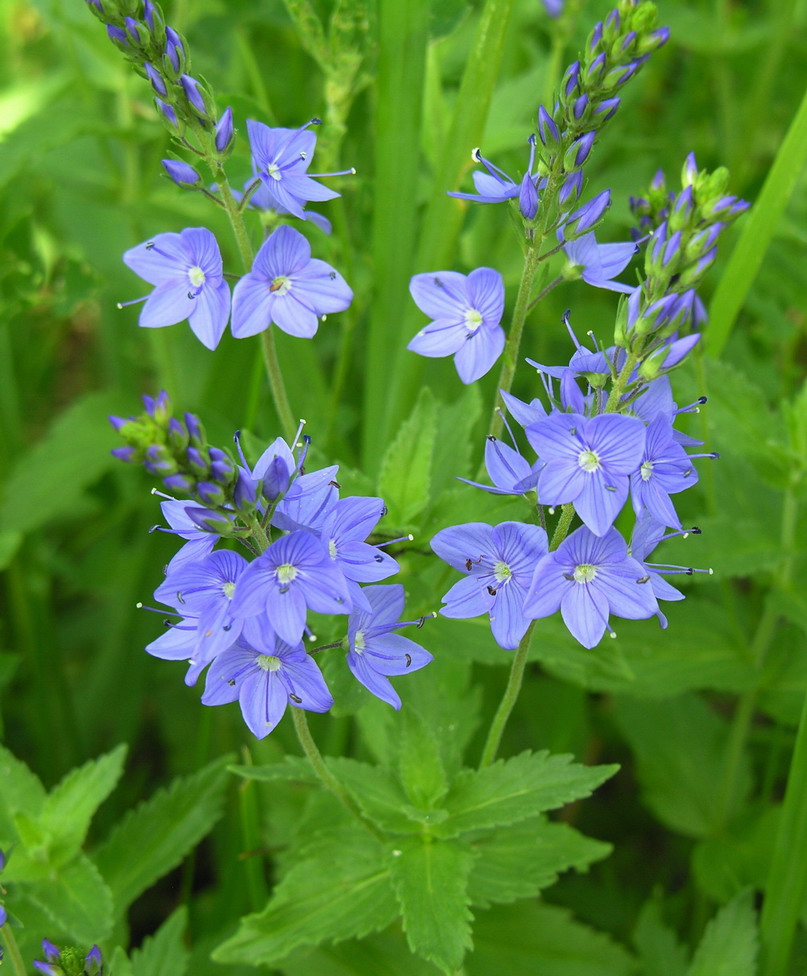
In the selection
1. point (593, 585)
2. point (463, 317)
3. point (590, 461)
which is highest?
point (463, 317)

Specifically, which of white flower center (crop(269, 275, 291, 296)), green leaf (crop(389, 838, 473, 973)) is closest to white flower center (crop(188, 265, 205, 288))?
→ white flower center (crop(269, 275, 291, 296))

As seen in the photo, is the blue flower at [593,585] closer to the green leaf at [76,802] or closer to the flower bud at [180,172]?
the flower bud at [180,172]

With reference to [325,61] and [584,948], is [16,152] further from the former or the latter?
[584,948]

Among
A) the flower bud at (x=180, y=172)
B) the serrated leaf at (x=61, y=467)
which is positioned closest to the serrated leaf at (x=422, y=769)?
the flower bud at (x=180, y=172)

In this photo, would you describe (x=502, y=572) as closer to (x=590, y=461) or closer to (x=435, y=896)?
(x=590, y=461)

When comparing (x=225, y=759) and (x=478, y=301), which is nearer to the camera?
(x=478, y=301)

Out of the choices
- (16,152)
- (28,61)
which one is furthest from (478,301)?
(28,61)

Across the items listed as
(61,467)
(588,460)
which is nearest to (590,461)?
(588,460)
